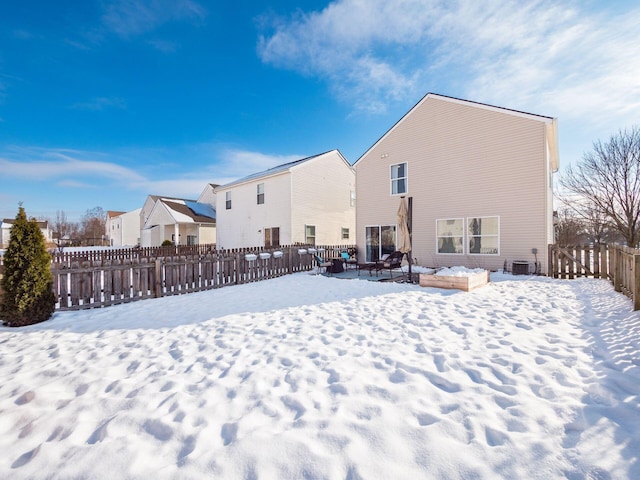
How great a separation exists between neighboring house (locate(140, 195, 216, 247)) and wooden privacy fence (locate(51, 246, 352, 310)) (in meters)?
17.4

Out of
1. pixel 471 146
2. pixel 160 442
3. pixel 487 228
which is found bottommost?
pixel 160 442

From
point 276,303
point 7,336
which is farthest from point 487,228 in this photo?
point 7,336

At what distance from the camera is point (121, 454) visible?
6.61 feet

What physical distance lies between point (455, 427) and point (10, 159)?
29.4 m

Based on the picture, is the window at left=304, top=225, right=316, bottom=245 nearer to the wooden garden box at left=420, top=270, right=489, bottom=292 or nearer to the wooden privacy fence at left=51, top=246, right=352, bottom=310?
the wooden privacy fence at left=51, top=246, right=352, bottom=310

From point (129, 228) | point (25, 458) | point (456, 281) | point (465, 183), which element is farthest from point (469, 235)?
point (129, 228)

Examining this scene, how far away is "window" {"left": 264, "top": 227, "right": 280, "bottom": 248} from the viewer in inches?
757

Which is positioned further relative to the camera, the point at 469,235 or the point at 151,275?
the point at 469,235

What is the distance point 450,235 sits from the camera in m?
12.6

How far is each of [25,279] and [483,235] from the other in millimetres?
14118

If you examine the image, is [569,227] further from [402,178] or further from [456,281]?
[456,281]

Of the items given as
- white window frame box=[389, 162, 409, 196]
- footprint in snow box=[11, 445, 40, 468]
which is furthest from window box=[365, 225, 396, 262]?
footprint in snow box=[11, 445, 40, 468]

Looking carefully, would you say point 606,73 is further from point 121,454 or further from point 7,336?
point 7,336

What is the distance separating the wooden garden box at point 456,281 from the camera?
750 cm
